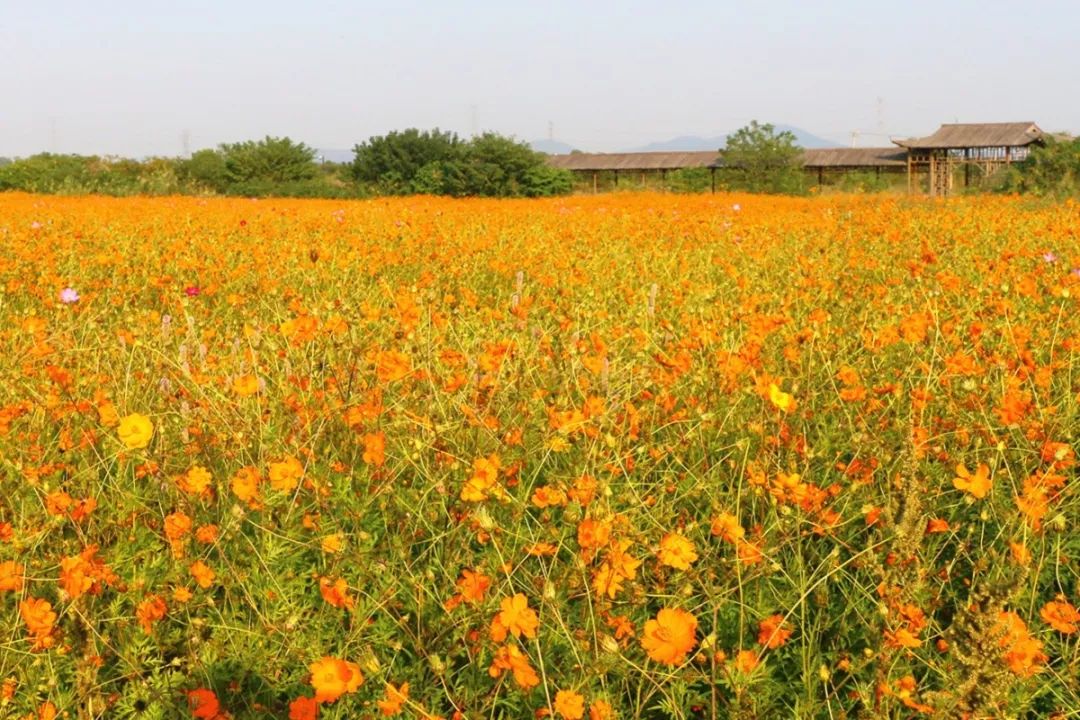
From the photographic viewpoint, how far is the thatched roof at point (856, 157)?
33.5 metres

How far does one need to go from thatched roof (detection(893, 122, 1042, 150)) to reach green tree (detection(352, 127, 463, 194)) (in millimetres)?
15870

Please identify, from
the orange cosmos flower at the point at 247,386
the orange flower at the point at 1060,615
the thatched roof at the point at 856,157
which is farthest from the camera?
the thatched roof at the point at 856,157

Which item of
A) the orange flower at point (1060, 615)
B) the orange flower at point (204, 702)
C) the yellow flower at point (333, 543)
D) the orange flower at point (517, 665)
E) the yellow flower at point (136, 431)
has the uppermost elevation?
the yellow flower at point (136, 431)

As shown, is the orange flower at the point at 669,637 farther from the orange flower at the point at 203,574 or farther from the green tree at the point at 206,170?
the green tree at the point at 206,170

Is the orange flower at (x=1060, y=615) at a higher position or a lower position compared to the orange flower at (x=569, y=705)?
lower

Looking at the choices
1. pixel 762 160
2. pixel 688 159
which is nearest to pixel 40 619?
pixel 762 160

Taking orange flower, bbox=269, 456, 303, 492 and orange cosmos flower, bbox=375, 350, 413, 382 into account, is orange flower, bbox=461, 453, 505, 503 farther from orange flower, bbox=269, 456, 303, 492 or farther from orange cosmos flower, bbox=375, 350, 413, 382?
orange cosmos flower, bbox=375, 350, 413, 382

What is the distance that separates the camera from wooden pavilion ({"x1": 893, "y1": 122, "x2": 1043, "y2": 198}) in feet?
96.2

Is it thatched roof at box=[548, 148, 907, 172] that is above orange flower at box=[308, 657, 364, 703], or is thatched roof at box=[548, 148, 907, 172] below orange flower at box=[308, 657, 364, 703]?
above

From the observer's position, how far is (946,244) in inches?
231

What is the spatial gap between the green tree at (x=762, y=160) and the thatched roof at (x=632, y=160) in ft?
14.5

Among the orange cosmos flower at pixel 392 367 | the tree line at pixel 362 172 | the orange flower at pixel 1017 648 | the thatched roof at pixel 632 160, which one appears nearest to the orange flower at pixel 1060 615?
the orange flower at pixel 1017 648

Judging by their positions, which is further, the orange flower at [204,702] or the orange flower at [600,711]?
the orange flower at [204,702]

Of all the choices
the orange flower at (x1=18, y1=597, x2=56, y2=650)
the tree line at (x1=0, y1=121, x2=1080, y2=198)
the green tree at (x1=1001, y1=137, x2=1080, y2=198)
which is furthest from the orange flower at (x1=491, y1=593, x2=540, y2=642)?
the tree line at (x1=0, y1=121, x2=1080, y2=198)
